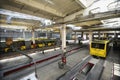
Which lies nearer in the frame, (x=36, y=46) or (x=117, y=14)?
(x=117, y=14)

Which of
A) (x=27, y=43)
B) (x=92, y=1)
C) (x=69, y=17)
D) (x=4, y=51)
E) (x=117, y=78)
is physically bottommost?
(x=117, y=78)

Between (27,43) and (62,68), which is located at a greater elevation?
(27,43)

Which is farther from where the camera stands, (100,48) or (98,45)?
(98,45)

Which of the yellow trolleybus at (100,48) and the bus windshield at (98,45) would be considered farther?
the bus windshield at (98,45)

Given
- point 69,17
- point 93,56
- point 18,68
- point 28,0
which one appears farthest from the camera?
point 93,56

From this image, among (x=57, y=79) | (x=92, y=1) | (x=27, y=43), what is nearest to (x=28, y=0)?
(x=92, y=1)

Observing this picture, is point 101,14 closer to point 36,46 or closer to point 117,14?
point 117,14

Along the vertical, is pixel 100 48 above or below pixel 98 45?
below

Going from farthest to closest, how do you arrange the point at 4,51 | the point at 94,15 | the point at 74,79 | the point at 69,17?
1. the point at 4,51
2. the point at 69,17
3. the point at 94,15
4. the point at 74,79

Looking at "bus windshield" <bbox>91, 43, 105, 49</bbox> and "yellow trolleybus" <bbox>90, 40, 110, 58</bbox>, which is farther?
"bus windshield" <bbox>91, 43, 105, 49</bbox>

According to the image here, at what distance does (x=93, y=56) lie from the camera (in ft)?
28.2

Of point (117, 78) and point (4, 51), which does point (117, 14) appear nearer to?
point (117, 78)

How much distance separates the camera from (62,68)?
5324 millimetres

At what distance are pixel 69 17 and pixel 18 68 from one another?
A: 563cm
